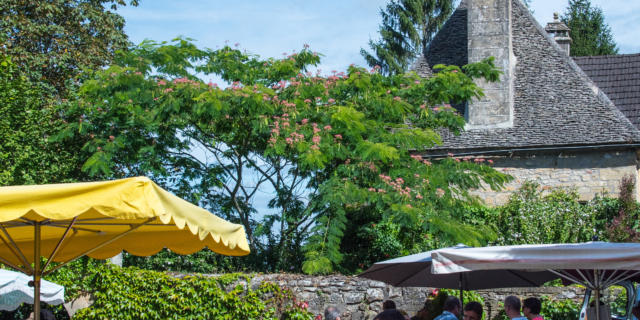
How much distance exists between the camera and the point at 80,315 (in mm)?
12078

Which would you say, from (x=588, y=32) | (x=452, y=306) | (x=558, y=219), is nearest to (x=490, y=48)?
(x=558, y=219)

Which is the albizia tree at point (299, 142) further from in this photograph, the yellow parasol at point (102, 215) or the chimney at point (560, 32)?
the chimney at point (560, 32)

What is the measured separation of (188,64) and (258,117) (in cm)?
265

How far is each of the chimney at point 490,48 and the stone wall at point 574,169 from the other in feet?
4.24

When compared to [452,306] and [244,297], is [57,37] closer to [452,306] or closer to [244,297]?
[244,297]

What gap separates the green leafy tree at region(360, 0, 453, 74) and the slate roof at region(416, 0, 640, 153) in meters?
11.8

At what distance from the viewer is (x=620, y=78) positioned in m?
20.4

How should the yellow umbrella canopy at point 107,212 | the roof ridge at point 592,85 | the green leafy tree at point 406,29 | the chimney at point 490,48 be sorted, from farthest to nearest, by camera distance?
the green leafy tree at point 406,29 < the chimney at point 490,48 < the roof ridge at point 592,85 < the yellow umbrella canopy at point 107,212

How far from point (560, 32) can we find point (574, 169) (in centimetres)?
812

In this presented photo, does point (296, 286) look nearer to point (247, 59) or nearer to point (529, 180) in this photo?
point (247, 59)

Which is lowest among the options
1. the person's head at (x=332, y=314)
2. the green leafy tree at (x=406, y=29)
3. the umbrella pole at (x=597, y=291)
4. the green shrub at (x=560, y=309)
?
the green shrub at (x=560, y=309)

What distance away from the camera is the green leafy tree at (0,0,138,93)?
63.2 feet

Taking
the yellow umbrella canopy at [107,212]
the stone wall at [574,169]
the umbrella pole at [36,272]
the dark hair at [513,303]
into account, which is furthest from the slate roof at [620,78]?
the umbrella pole at [36,272]

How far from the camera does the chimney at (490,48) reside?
17.9m
